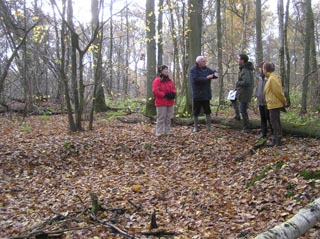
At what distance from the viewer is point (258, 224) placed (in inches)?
194

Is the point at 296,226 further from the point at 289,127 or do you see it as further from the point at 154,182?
the point at 289,127

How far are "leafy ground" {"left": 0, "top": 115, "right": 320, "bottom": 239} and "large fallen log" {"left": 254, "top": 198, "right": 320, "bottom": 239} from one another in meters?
0.38

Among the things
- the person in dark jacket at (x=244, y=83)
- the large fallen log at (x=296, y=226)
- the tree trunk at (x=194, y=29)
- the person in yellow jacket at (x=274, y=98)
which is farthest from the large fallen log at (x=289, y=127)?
the large fallen log at (x=296, y=226)

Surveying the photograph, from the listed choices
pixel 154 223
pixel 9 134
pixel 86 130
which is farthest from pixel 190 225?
pixel 9 134

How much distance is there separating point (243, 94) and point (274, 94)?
1.68m

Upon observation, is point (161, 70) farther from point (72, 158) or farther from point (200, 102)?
point (72, 158)

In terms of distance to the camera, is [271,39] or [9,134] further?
[271,39]

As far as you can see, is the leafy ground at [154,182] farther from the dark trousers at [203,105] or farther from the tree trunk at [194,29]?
the tree trunk at [194,29]

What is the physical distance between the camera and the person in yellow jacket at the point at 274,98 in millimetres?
8133

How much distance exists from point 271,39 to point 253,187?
37.2 metres

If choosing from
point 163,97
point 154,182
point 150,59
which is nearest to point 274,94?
point 154,182

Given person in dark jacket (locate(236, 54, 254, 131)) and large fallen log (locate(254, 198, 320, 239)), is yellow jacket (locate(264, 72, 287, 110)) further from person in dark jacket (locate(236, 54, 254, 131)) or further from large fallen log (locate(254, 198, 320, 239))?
large fallen log (locate(254, 198, 320, 239))

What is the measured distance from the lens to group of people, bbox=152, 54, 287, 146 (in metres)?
8.22

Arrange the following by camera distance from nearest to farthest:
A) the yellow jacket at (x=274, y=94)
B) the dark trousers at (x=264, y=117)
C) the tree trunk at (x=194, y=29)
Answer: the yellow jacket at (x=274, y=94), the dark trousers at (x=264, y=117), the tree trunk at (x=194, y=29)
